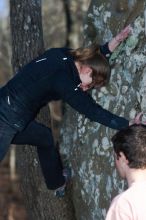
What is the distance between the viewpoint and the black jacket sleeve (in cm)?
541

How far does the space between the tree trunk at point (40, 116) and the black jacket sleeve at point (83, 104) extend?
1446mm

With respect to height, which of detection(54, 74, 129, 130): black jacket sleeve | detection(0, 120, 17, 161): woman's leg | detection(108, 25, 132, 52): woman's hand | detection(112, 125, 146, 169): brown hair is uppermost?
detection(108, 25, 132, 52): woman's hand

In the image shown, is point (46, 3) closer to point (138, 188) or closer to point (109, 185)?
point (109, 185)

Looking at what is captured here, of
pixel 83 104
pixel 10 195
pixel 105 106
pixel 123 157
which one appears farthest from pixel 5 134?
pixel 10 195

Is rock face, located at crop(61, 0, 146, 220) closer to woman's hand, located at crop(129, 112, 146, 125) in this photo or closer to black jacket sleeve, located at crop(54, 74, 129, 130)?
woman's hand, located at crop(129, 112, 146, 125)

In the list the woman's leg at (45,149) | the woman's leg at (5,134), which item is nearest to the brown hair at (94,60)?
the woman's leg at (45,149)

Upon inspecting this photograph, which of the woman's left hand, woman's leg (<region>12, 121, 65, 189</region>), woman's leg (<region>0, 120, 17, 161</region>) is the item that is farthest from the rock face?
woman's leg (<region>0, 120, 17, 161</region>)

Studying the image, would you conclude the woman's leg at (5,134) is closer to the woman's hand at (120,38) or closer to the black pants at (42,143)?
the black pants at (42,143)

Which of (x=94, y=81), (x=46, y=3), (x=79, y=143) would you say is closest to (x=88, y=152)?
(x=79, y=143)

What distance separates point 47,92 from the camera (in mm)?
5621

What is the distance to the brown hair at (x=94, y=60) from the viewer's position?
18.3ft

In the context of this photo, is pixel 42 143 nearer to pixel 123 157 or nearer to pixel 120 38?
pixel 120 38

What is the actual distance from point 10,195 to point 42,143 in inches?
458

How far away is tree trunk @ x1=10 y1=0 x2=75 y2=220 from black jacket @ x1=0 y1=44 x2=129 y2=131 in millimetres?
1137
